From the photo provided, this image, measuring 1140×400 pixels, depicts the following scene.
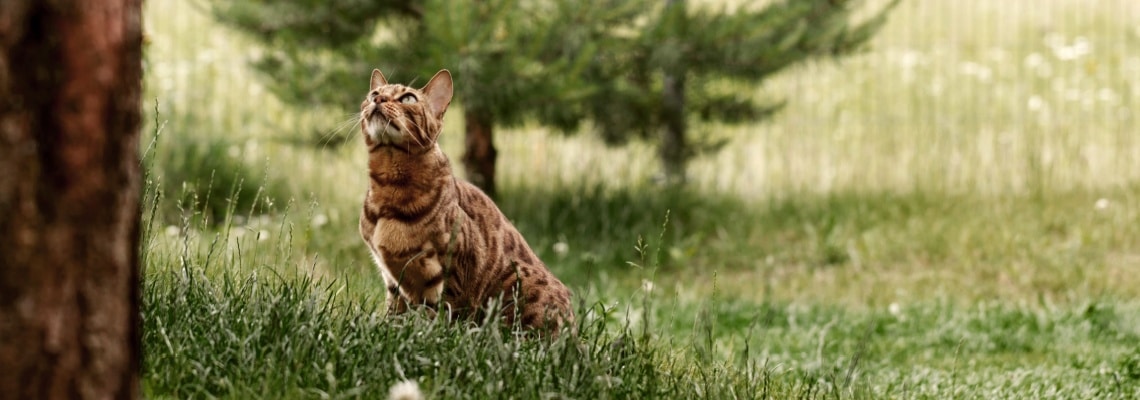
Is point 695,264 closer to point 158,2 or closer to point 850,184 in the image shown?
point 850,184

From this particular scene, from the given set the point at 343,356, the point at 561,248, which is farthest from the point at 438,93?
the point at 561,248

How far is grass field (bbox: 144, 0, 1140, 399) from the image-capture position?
3.40 meters

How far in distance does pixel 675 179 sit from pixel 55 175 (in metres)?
6.27

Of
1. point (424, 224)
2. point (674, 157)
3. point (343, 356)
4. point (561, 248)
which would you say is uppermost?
point (424, 224)

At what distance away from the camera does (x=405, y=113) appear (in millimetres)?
3729

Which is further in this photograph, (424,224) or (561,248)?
(561,248)

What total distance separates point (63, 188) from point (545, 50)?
5.04m

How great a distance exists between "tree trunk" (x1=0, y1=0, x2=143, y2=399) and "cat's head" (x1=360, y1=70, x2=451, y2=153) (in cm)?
147

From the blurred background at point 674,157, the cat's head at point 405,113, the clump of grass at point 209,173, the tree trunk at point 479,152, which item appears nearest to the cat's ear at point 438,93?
the cat's head at point 405,113

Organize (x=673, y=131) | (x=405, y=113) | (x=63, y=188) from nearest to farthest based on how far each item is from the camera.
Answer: (x=63, y=188) → (x=405, y=113) → (x=673, y=131)

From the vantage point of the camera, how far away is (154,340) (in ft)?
11.1

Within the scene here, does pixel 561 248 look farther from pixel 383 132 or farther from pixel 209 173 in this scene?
pixel 383 132

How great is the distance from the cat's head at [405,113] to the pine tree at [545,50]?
2.50 meters

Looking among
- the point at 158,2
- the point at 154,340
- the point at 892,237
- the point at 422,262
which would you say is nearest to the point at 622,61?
the point at 892,237
